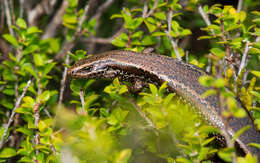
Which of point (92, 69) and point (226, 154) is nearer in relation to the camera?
Result: point (226, 154)

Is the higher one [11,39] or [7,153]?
[11,39]

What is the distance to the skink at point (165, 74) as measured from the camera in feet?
6.62

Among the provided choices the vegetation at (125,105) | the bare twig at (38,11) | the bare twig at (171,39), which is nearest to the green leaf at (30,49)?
the vegetation at (125,105)

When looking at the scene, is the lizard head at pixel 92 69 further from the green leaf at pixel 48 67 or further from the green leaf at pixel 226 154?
the green leaf at pixel 226 154

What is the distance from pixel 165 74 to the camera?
2326mm

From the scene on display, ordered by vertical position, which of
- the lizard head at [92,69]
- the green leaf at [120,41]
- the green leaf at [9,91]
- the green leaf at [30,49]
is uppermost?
the green leaf at [120,41]

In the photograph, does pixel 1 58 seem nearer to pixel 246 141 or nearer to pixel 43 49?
pixel 43 49

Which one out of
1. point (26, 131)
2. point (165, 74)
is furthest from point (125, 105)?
point (26, 131)

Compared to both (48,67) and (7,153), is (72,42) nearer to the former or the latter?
(48,67)

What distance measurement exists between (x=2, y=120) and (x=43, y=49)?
2.40 feet

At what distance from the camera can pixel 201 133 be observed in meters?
1.44

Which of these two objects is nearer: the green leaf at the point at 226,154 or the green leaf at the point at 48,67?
the green leaf at the point at 226,154

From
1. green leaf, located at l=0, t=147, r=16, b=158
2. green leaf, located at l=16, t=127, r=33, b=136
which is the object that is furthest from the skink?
green leaf, located at l=0, t=147, r=16, b=158

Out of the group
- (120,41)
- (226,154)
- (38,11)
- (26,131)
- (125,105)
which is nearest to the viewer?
(226,154)
